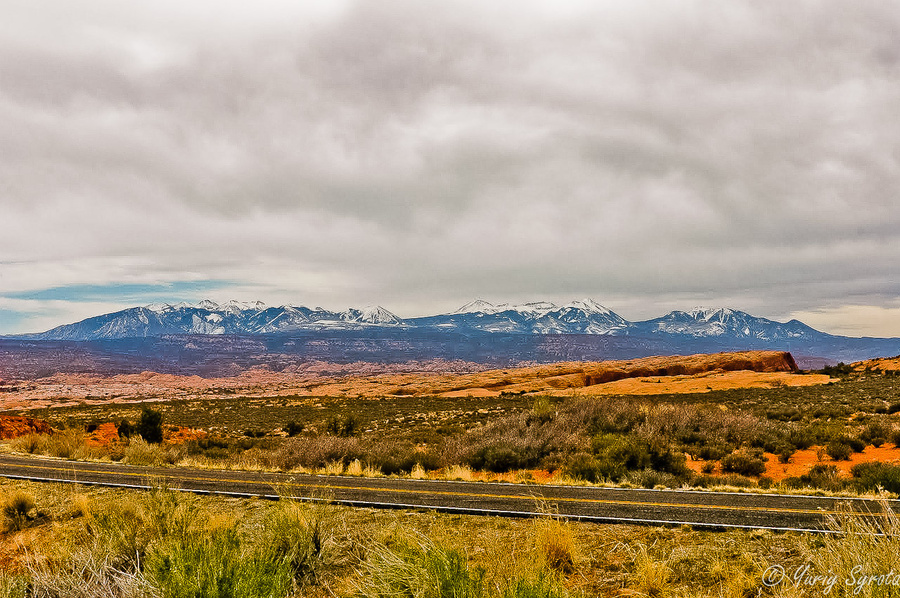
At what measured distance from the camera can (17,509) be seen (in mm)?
11312

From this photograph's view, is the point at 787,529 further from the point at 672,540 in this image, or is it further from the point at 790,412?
the point at 790,412

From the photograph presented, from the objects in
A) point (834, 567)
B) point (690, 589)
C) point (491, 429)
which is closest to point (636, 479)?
point (690, 589)

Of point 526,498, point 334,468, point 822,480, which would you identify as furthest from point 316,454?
point 822,480

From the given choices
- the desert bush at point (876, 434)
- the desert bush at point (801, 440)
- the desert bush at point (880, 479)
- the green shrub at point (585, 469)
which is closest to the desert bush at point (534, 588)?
the green shrub at point (585, 469)

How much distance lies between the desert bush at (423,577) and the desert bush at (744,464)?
16.7 meters

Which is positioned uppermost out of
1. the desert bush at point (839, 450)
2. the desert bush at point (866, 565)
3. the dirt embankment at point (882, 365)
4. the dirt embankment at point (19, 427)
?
the desert bush at point (866, 565)

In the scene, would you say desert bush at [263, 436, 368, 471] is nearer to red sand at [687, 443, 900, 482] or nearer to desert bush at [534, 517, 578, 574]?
desert bush at [534, 517, 578, 574]

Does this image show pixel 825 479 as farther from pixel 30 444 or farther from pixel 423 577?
pixel 30 444

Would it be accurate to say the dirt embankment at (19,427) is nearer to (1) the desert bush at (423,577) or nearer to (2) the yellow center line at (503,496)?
(2) the yellow center line at (503,496)

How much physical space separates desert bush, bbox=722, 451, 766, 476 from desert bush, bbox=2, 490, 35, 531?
2147cm

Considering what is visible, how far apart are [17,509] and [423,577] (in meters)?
11.8

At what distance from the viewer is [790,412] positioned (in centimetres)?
3133

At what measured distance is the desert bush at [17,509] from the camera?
10.9 metres

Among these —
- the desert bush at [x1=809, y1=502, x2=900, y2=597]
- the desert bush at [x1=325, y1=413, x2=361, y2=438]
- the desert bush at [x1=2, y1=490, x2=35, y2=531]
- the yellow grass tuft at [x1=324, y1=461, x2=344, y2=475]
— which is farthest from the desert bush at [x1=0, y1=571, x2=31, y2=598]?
the desert bush at [x1=325, y1=413, x2=361, y2=438]
